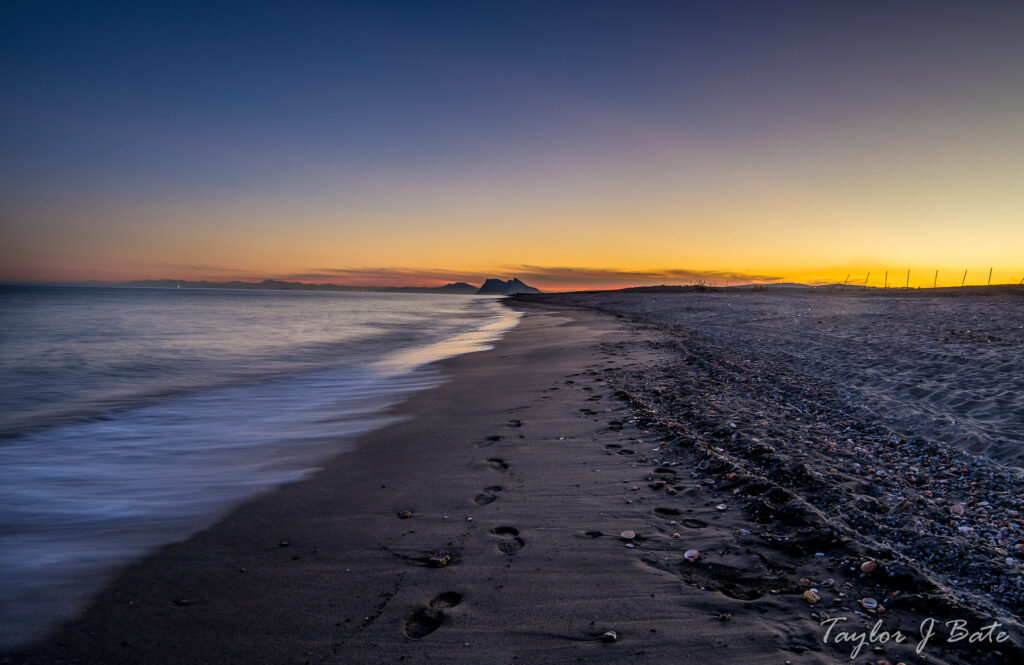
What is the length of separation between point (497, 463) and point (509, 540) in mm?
1716

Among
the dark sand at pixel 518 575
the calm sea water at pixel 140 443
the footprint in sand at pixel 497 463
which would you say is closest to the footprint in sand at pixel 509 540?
the dark sand at pixel 518 575

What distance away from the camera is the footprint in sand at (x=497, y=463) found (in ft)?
16.6

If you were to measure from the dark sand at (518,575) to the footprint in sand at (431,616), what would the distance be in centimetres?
1

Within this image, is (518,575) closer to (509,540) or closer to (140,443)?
(509,540)

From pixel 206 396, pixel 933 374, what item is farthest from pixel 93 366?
pixel 933 374

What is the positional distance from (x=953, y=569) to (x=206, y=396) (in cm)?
1231

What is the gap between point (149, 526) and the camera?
412 centimetres

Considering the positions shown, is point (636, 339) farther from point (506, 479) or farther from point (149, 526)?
point (149, 526)

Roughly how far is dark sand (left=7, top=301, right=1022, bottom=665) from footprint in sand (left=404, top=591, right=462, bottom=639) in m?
0.01

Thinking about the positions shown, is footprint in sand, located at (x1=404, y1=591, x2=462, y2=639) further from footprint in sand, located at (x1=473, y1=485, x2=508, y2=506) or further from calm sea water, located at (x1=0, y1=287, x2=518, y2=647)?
calm sea water, located at (x1=0, y1=287, x2=518, y2=647)

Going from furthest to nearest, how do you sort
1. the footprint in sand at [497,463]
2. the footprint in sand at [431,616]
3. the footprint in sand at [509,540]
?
the footprint in sand at [497,463], the footprint in sand at [509,540], the footprint in sand at [431,616]

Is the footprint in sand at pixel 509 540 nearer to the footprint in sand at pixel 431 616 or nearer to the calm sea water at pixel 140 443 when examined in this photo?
the footprint in sand at pixel 431 616

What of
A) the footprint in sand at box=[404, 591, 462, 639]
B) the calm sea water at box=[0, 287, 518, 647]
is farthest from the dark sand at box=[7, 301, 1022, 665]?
the calm sea water at box=[0, 287, 518, 647]

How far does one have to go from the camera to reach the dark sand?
2457 millimetres
